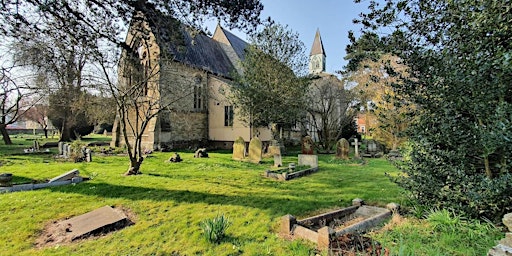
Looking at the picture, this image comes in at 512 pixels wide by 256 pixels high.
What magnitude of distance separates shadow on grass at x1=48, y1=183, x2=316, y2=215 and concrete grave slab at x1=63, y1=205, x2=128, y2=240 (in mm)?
1236

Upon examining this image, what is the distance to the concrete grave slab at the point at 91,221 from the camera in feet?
13.4

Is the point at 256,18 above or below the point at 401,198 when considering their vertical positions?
above

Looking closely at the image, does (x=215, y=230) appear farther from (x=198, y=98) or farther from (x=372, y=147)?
(x=372, y=147)

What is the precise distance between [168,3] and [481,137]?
7.16 metres

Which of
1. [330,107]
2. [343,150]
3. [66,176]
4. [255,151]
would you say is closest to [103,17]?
[66,176]

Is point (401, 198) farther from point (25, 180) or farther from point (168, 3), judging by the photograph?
point (25, 180)

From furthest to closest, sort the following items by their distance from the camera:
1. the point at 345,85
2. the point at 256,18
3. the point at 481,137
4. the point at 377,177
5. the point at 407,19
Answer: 1. the point at 345,85
2. the point at 377,177
3. the point at 256,18
4. the point at 407,19
5. the point at 481,137

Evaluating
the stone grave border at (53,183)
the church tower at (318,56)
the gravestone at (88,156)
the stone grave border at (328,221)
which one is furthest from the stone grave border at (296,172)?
the church tower at (318,56)

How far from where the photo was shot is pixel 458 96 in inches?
147

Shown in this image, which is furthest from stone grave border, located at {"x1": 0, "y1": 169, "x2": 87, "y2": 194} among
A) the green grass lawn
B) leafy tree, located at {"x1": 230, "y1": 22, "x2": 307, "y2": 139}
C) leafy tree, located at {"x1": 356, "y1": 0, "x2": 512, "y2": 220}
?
leafy tree, located at {"x1": 230, "y1": 22, "x2": 307, "y2": 139}

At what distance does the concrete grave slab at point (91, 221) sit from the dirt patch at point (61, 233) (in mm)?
36

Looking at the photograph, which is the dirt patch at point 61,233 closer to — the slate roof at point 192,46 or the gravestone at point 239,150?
the slate roof at point 192,46

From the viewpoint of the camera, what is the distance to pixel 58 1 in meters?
5.52

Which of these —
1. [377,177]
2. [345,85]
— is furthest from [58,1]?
[345,85]
